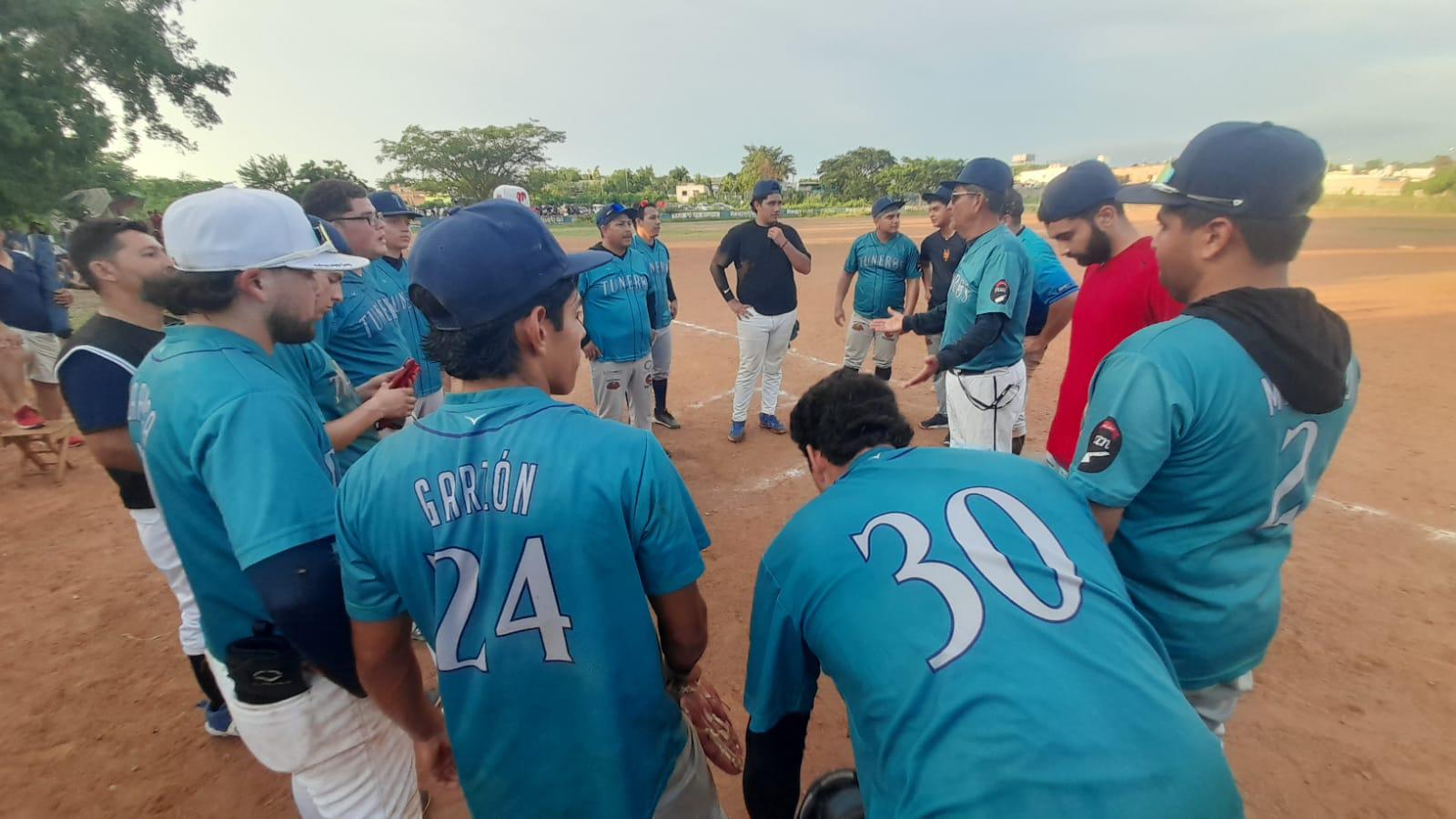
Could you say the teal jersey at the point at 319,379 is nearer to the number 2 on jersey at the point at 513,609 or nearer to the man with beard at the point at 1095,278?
the number 2 on jersey at the point at 513,609

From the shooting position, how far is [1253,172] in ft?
Answer: 5.62

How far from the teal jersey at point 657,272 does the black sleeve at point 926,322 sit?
2.52 meters

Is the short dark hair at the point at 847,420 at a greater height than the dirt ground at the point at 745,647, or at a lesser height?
greater

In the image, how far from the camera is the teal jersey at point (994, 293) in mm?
3859

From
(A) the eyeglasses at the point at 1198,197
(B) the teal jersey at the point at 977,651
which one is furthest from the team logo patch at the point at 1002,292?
(B) the teal jersey at the point at 977,651

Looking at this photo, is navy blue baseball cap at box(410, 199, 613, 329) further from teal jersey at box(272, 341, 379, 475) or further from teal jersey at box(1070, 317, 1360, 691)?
teal jersey at box(1070, 317, 1360, 691)

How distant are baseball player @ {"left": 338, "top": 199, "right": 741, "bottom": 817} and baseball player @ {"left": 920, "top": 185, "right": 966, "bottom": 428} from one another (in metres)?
4.92

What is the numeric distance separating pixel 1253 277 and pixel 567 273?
1.91 metres

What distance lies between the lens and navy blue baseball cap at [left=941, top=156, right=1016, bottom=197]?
13.6ft

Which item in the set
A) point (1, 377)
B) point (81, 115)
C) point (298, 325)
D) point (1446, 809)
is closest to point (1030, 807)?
point (298, 325)

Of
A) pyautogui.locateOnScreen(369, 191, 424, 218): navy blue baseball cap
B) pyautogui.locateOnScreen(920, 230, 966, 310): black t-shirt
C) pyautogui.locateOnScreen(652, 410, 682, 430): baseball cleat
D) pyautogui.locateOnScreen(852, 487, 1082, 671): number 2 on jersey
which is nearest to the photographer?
pyautogui.locateOnScreen(852, 487, 1082, 671): number 2 on jersey

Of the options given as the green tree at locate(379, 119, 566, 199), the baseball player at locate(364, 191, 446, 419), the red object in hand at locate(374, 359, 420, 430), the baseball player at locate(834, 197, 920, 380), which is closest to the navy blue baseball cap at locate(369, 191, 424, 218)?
the baseball player at locate(364, 191, 446, 419)

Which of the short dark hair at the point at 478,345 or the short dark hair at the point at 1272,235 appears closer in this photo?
the short dark hair at the point at 478,345

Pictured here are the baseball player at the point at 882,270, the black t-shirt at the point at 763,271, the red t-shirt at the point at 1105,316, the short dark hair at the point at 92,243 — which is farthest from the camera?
the baseball player at the point at 882,270
